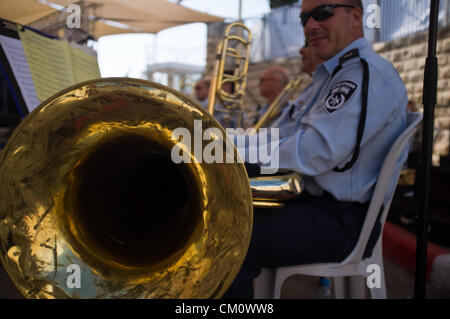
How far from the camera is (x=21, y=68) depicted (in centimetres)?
99

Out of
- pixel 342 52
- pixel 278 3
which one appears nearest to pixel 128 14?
pixel 342 52

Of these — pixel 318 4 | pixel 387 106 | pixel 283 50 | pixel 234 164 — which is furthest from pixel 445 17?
pixel 234 164

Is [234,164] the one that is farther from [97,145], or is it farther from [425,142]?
[425,142]

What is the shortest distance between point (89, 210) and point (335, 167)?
2.29 feet

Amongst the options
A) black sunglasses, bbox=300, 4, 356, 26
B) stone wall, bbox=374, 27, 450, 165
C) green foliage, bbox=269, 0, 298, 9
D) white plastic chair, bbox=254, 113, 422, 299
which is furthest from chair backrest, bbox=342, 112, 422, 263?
green foliage, bbox=269, 0, 298, 9

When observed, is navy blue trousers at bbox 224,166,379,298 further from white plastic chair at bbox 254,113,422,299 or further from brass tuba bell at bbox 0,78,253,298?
brass tuba bell at bbox 0,78,253,298

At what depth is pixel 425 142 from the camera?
83 cm

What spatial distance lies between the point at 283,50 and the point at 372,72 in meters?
6.23

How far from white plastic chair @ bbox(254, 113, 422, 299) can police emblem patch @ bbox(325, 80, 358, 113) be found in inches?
7.2

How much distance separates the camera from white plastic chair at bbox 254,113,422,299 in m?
0.94

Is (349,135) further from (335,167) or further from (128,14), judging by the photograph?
(128,14)

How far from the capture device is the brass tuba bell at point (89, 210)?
62 centimetres
